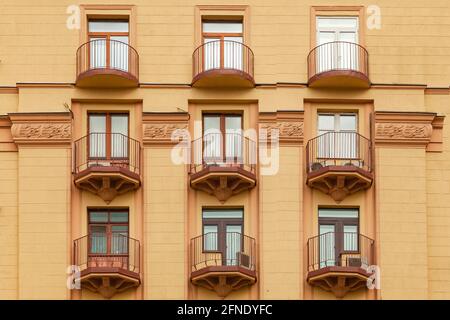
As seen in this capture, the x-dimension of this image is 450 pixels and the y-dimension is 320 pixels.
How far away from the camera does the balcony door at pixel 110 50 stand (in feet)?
213

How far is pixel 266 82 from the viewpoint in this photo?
6531cm

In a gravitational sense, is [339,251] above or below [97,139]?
below

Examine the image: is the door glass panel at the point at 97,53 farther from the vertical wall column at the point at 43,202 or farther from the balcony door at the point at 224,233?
the balcony door at the point at 224,233

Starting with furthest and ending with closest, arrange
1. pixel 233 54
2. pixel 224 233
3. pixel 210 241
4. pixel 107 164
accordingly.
A: pixel 233 54 → pixel 107 164 → pixel 224 233 → pixel 210 241

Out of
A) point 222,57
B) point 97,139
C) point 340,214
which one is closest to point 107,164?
point 97,139

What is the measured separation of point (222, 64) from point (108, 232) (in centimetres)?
584

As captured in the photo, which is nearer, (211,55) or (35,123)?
(35,123)

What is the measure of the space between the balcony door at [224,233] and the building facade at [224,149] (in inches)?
1.6

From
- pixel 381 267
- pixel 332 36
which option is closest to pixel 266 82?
pixel 332 36

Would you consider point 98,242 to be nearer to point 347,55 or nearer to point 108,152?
point 108,152

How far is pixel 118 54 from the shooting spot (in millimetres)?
65125

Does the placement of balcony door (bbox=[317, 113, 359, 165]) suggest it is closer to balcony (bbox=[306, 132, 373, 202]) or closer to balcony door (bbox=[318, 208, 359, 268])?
balcony (bbox=[306, 132, 373, 202])

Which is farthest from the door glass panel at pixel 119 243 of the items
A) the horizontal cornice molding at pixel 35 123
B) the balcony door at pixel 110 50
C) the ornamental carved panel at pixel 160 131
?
the balcony door at pixel 110 50

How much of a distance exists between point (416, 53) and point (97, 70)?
9.30 metres
